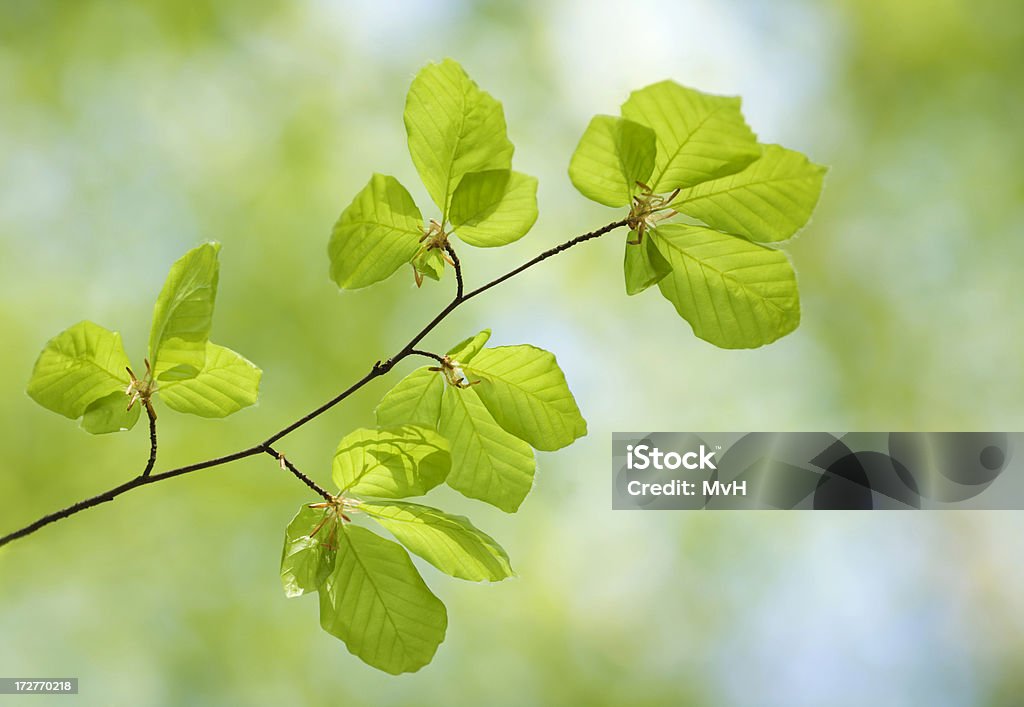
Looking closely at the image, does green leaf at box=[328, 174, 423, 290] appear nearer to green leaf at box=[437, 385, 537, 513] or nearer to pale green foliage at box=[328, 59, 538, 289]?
pale green foliage at box=[328, 59, 538, 289]

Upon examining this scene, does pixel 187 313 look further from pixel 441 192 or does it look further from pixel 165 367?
pixel 441 192

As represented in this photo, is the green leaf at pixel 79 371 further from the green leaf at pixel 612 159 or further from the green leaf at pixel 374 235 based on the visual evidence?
the green leaf at pixel 612 159

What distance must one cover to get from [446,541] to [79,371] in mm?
253

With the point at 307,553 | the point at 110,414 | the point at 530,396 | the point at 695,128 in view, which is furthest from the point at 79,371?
the point at 695,128

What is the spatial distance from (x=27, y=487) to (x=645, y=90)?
140 inches

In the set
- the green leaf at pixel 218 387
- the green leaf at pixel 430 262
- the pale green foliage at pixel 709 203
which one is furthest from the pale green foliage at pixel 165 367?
the pale green foliage at pixel 709 203

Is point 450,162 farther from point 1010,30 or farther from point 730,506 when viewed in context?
point 1010,30

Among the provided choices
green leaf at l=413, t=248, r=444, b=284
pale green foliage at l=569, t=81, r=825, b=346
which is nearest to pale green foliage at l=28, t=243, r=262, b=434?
green leaf at l=413, t=248, r=444, b=284

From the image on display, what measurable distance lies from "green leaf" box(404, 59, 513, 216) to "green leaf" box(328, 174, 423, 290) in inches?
0.9

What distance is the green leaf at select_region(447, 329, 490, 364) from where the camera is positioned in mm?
529

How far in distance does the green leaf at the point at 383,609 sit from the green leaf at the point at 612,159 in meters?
0.26

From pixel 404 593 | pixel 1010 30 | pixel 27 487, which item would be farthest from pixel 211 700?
pixel 1010 30

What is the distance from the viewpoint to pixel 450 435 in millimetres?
561

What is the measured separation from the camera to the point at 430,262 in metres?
0.53
